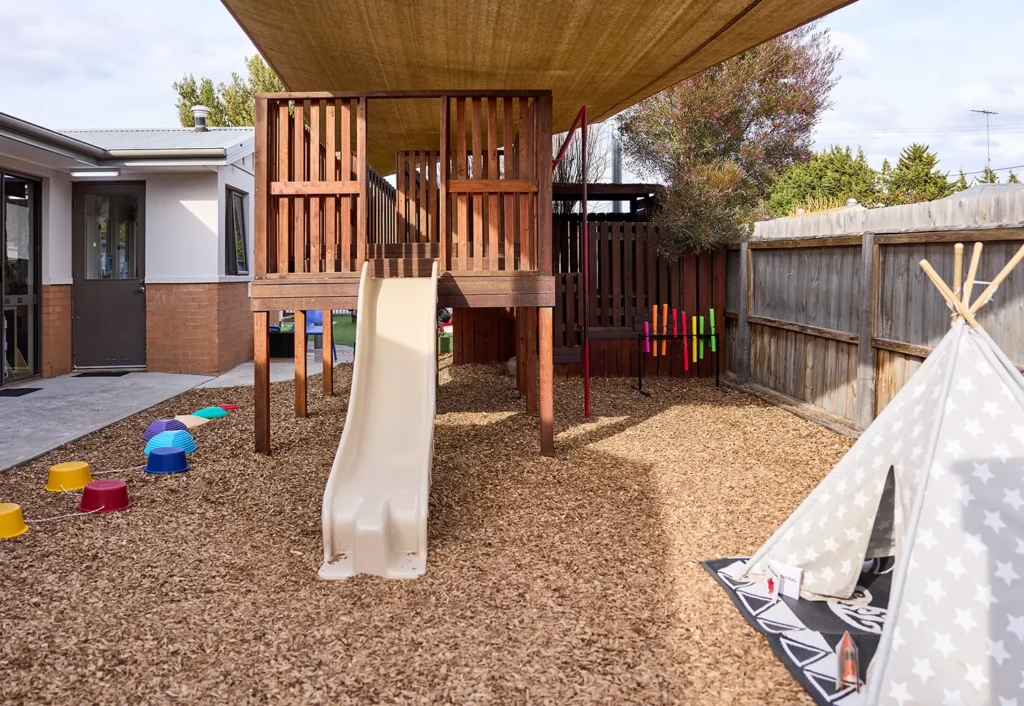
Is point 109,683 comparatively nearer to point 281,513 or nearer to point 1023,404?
point 281,513

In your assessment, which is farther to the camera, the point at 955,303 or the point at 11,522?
the point at 11,522

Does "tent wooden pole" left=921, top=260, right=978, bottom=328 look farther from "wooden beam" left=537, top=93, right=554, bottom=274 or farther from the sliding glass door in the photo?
the sliding glass door

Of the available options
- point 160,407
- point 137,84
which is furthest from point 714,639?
point 137,84

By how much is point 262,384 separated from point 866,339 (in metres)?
4.99

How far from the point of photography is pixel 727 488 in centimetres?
564

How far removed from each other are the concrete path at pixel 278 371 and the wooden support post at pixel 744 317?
218 inches

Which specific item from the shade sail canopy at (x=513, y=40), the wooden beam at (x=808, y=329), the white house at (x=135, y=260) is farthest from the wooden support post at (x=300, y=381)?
the wooden beam at (x=808, y=329)

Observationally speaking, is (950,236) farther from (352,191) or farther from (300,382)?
(300,382)

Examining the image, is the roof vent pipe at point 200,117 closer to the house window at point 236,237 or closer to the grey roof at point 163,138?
the grey roof at point 163,138

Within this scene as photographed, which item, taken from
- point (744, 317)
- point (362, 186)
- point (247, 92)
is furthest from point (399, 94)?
point (247, 92)

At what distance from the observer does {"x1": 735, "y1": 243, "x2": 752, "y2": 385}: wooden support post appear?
32.2ft

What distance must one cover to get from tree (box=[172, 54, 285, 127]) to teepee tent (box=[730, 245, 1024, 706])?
2863 cm

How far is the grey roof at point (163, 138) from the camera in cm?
1145

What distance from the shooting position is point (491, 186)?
6.54 m
